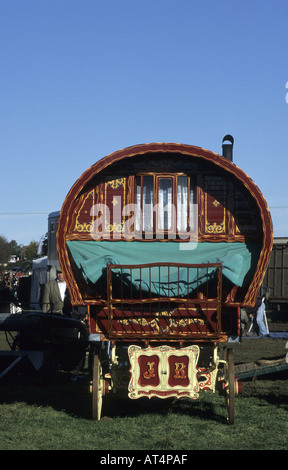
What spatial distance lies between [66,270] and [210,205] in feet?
8.03

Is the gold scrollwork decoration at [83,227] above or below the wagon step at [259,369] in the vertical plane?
above

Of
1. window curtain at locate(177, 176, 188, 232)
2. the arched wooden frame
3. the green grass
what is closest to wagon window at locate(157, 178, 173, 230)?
window curtain at locate(177, 176, 188, 232)

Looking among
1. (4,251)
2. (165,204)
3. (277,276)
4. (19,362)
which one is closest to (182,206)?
(165,204)

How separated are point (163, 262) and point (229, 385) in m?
1.87

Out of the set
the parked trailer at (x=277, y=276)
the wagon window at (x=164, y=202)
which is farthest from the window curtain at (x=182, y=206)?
the parked trailer at (x=277, y=276)

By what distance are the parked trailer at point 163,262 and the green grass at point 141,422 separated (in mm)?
400

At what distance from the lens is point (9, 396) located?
11188mm

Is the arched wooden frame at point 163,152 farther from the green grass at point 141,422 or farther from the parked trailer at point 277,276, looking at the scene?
the parked trailer at point 277,276

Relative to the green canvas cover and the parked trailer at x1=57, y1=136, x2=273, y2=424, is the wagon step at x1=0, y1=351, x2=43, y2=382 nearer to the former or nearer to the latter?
the parked trailer at x1=57, y1=136, x2=273, y2=424

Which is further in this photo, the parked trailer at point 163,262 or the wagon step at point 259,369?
the wagon step at point 259,369

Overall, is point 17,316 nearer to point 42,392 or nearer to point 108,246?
point 42,392

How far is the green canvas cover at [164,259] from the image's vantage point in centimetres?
938
